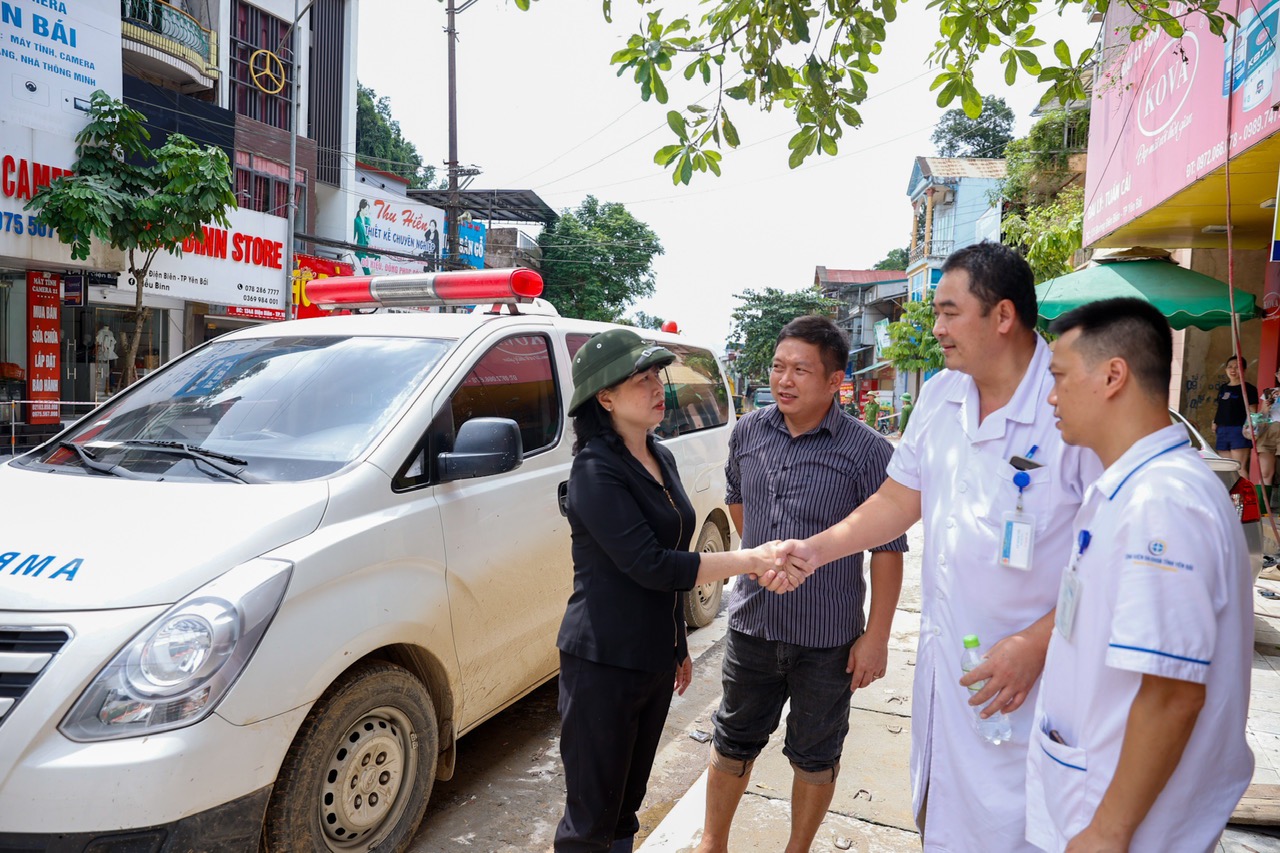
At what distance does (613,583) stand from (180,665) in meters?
1.14

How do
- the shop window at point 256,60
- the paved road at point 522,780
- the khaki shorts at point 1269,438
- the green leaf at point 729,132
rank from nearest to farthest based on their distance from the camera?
the paved road at point 522,780, the green leaf at point 729,132, the khaki shorts at point 1269,438, the shop window at point 256,60

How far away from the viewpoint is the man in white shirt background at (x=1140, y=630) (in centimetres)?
136

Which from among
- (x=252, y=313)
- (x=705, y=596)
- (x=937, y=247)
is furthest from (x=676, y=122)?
(x=937, y=247)

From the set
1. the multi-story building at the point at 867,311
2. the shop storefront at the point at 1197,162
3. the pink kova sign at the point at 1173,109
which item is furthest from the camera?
the multi-story building at the point at 867,311

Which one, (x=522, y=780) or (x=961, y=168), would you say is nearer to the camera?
(x=522, y=780)

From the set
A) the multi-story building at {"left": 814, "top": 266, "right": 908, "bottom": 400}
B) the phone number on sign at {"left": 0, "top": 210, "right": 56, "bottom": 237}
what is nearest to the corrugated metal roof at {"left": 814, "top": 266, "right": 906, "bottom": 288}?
the multi-story building at {"left": 814, "top": 266, "right": 908, "bottom": 400}

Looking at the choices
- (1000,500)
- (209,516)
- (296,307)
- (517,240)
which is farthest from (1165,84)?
(517,240)

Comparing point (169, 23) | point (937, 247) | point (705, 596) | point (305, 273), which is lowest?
point (705, 596)

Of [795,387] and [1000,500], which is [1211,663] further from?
[795,387]

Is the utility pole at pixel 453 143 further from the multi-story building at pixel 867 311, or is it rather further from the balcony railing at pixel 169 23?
→ the multi-story building at pixel 867 311

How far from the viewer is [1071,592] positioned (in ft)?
5.25

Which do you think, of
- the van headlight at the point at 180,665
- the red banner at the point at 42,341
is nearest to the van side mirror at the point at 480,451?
the van headlight at the point at 180,665

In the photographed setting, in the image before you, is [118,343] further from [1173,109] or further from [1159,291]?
[1173,109]

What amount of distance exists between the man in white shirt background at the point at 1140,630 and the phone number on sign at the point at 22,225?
43.6 feet
